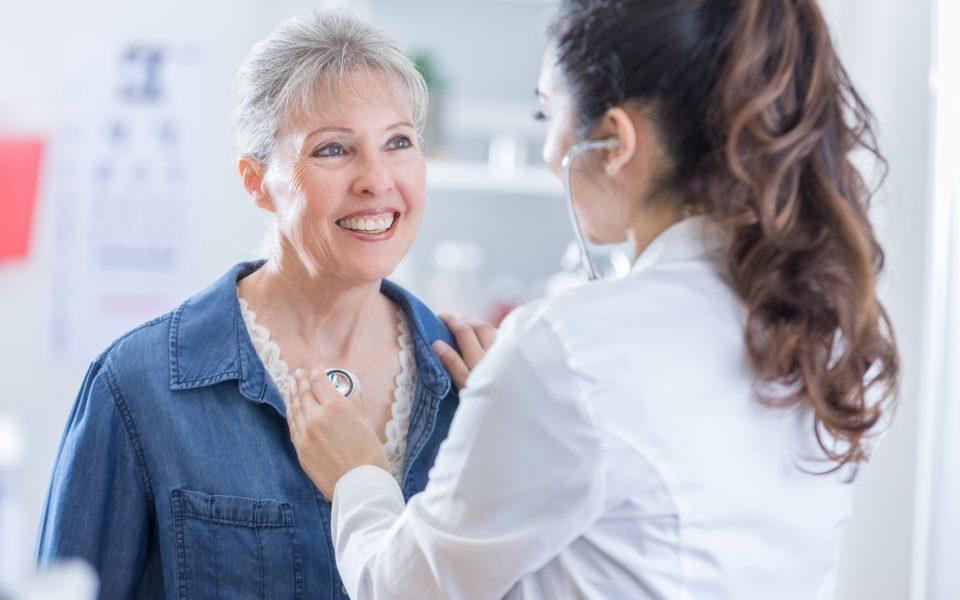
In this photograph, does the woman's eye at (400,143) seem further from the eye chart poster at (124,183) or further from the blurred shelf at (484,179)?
the eye chart poster at (124,183)

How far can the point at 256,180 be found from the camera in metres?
1.44

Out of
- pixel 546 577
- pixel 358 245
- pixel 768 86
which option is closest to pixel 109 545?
pixel 358 245

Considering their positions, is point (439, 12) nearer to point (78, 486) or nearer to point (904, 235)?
point (904, 235)

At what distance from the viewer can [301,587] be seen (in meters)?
1.27

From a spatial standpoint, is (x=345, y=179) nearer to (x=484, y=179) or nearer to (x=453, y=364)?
(x=453, y=364)

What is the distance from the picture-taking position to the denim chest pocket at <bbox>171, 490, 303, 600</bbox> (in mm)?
1260

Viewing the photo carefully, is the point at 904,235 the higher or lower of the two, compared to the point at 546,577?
higher

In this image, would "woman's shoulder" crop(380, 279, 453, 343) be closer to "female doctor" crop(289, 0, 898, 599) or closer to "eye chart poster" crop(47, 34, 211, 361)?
"female doctor" crop(289, 0, 898, 599)

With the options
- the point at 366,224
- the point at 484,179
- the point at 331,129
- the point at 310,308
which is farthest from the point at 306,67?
the point at 484,179

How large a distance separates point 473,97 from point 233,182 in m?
0.73

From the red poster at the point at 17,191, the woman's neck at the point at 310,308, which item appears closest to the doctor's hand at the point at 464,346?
the woman's neck at the point at 310,308

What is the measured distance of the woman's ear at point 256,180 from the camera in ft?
4.68

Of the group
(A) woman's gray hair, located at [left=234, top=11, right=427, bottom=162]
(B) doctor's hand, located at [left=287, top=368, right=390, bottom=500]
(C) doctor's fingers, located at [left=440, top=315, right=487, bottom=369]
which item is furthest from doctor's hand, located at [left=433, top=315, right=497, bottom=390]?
(A) woman's gray hair, located at [left=234, top=11, right=427, bottom=162]

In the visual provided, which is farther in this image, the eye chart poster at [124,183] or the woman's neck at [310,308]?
the eye chart poster at [124,183]
